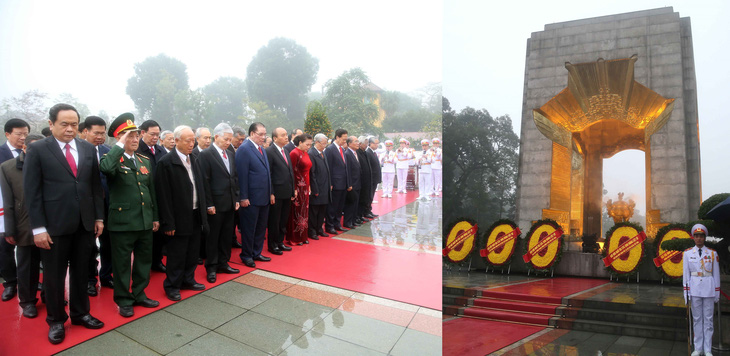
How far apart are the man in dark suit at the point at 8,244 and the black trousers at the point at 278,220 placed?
2.56 metres

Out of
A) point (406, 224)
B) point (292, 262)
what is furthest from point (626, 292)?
point (406, 224)

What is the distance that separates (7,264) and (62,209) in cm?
166

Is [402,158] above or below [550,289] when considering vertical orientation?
above

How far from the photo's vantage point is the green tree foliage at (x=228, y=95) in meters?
28.3

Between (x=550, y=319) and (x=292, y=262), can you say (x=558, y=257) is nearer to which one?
(x=550, y=319)

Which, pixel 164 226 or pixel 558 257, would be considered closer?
pixel 558 257

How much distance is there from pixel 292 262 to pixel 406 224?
334cm

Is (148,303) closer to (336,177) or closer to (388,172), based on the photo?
(336,177)

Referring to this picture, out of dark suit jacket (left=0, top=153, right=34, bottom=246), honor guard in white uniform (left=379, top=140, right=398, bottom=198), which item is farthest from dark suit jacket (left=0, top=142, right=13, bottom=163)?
honor guard in white uniform (left=379, top=140, right=398, bottom=198)

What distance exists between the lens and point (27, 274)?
10.9ft

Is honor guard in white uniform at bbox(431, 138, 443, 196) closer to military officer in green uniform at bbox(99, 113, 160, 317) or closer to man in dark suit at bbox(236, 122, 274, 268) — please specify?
man in dark suit at bbox(236, 122, 274, 268)

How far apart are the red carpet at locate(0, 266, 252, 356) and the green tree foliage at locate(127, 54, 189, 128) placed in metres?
17.9

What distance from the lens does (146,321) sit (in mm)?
3256

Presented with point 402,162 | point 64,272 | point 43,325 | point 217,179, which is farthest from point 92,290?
point 402,162
